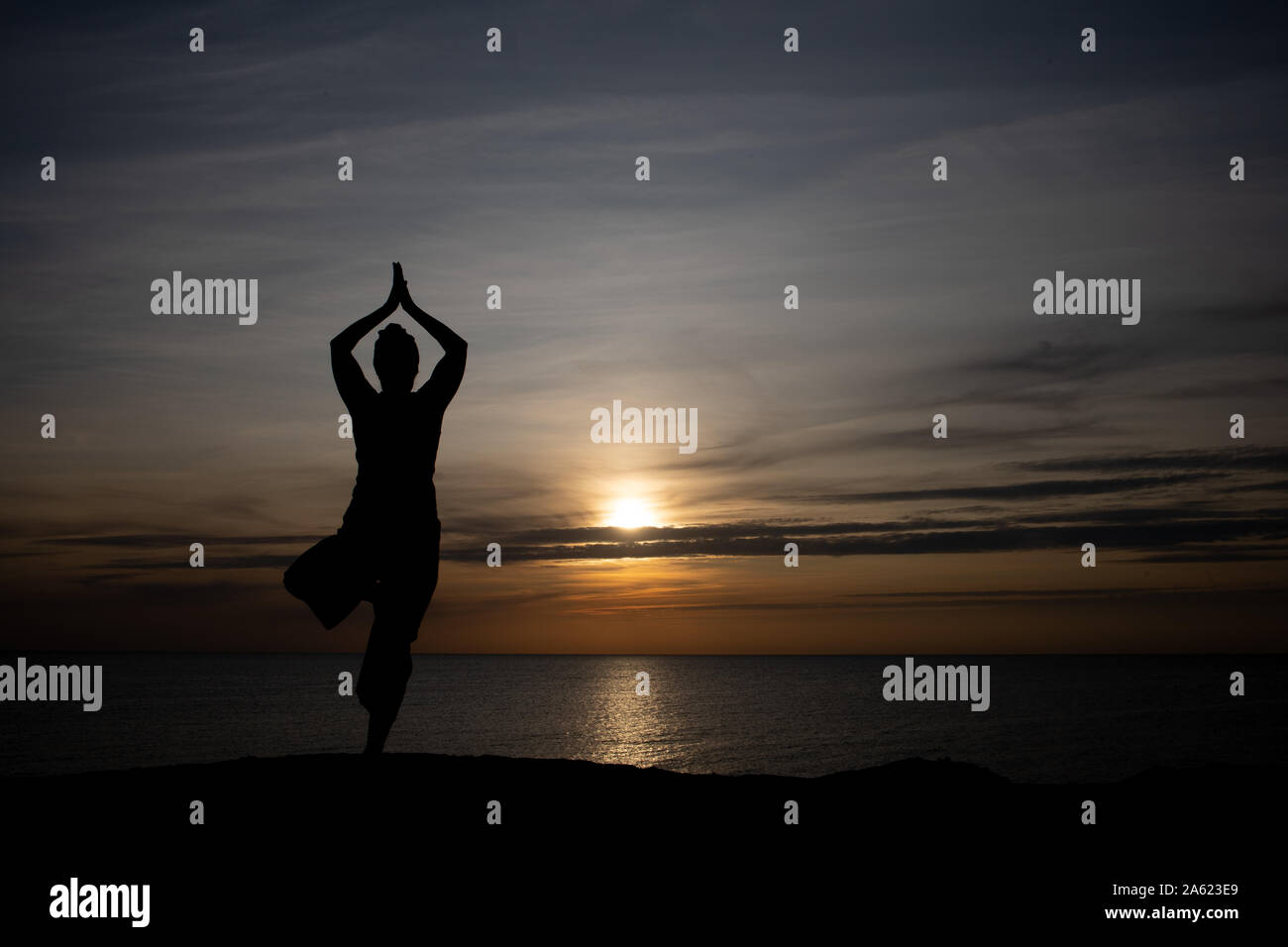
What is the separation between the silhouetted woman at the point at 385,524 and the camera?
759cm

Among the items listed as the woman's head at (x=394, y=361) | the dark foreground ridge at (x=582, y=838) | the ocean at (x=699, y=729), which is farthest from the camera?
the ocean at (x=699, y=729)

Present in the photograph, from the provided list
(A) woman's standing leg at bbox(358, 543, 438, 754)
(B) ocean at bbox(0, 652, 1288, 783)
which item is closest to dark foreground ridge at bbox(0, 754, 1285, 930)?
(A) woman's standing leg at bbox(358, 543, 438, 754)

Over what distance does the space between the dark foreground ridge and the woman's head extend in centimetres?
309

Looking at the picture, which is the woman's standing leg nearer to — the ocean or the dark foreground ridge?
the dark foreground ridge

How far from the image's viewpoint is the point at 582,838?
728 cm

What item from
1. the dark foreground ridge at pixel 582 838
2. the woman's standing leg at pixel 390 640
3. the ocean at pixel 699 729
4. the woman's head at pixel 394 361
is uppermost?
the woman's head at pixel 394 361

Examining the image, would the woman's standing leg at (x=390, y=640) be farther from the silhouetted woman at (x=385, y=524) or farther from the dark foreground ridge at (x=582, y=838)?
the dark foreground ridge at (x=582, y=838)

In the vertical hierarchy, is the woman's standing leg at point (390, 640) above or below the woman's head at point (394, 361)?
below

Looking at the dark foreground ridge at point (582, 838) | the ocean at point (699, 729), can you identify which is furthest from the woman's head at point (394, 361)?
the ocean at point (699, 729)

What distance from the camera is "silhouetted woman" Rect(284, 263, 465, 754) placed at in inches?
299

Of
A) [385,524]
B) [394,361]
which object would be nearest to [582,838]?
[385,524]

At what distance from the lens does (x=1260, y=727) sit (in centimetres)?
8919
